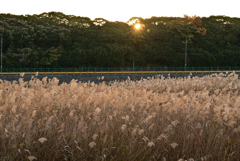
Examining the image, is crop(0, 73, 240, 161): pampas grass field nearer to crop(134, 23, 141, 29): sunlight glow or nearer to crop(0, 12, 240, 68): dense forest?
crop(0, 12, 240, 68): dense forest

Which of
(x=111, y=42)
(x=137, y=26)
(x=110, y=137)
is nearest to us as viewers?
(x=110, y=137)

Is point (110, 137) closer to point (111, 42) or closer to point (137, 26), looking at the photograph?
point (111, 42)

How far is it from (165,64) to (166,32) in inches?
394

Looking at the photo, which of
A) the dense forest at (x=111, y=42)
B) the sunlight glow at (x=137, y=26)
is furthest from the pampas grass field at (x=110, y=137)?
the sunlight glow at (x=137, y=26)

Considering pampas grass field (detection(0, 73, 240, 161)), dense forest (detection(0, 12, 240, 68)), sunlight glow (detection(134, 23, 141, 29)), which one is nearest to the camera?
pampas grass field (detection(0, 73, 240, 161))

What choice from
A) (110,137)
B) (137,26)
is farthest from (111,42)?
(110,137)

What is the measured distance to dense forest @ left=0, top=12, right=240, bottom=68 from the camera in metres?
59.4

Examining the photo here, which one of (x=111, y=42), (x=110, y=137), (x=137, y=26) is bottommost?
(x=110, y=137)

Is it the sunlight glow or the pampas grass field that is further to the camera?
the sunlight glow

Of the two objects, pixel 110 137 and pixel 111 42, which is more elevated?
pixel 111 42

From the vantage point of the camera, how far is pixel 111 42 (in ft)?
234

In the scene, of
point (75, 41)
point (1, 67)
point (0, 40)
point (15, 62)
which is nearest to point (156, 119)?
point (1, 67)

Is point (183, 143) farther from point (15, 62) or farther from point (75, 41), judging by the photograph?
point (75, 41)

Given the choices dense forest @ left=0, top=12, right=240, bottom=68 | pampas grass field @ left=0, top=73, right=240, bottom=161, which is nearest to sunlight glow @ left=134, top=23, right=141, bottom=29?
dense forest @ left=0, top=12, right=240, bottom=68
